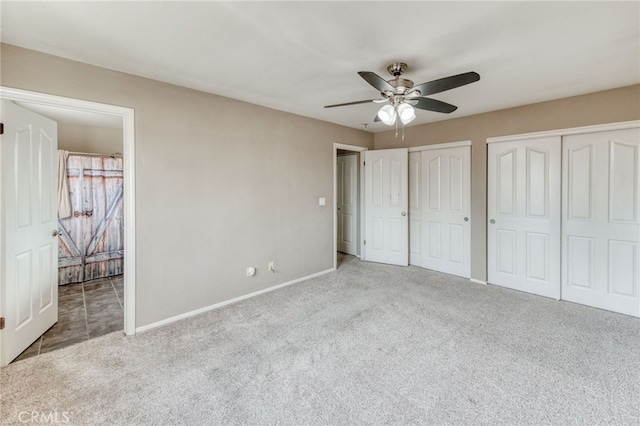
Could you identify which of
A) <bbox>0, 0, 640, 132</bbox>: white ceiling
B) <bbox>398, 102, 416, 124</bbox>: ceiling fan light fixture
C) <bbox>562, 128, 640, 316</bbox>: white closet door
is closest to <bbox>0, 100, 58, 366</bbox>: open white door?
<bbox>0, 0, 640, 132</bbox>: white ceiling

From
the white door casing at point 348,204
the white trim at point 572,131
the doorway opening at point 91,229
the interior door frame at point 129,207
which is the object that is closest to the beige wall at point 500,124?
the white trim at point 572,131

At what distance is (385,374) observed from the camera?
2035mm

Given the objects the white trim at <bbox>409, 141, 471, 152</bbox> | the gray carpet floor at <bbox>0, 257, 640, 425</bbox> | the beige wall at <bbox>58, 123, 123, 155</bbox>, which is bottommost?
the gray carpet floor at <bbox>0, 257, 640, 425</bbox>

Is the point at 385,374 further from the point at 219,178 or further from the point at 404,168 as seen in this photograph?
the point at 404,168

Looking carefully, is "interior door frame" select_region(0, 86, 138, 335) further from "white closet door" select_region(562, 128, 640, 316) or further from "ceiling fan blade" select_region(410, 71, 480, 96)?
"white closet door" select_region(562, 128, 640, 316)

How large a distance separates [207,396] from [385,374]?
122 centimetres

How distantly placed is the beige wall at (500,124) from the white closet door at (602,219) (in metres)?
0.22

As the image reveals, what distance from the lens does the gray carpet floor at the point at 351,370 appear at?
1692 millimetres

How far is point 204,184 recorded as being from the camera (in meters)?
3.06

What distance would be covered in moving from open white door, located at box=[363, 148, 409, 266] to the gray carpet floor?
1696 mm

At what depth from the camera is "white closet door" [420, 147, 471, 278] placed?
4.15 m

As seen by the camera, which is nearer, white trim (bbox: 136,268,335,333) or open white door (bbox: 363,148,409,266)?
white trim (bbox: 136,268,335,333)

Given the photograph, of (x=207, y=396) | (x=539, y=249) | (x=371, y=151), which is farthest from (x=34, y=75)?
(x=539, y=249)

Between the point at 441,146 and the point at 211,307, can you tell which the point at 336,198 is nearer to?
the point at 441,146
